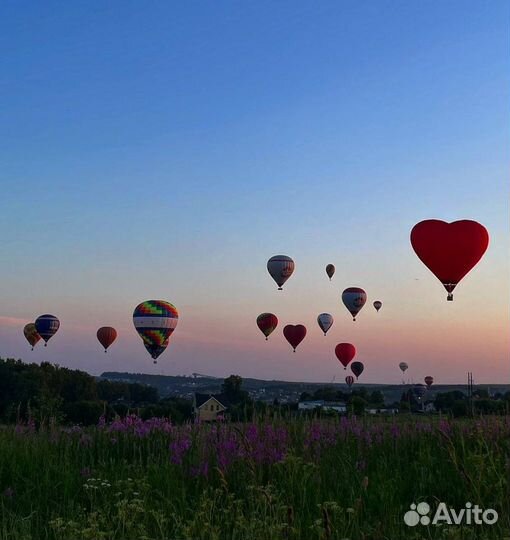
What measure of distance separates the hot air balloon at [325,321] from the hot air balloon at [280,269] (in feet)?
50.2

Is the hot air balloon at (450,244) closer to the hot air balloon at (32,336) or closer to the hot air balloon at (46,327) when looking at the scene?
the hot air balloon at (46,327)

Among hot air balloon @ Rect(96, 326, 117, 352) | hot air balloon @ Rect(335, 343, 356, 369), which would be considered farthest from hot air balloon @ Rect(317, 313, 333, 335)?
hot air balloon @ Rect(96, 326, 117, 352)

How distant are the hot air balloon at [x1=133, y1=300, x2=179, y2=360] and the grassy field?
47187 mm

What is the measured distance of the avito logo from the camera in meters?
6.42

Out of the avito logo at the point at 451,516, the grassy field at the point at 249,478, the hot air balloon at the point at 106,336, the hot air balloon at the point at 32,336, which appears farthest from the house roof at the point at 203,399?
the hot air balloon at the point at 32,336

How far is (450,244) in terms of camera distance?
2817cm

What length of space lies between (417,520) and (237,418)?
14.2ft

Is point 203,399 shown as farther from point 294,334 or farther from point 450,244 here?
point 294,334

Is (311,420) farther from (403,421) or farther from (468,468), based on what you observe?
(468,468)

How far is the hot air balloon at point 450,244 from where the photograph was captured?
28062 mm

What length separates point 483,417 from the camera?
9812mm

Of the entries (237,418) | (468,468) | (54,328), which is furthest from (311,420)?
(54,328)

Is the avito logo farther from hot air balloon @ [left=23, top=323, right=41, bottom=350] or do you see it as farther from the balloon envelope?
hot air balloon @ [left=23, top=323, right=41, bottom=350]

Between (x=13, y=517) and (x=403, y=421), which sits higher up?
(x=403, y=421)
